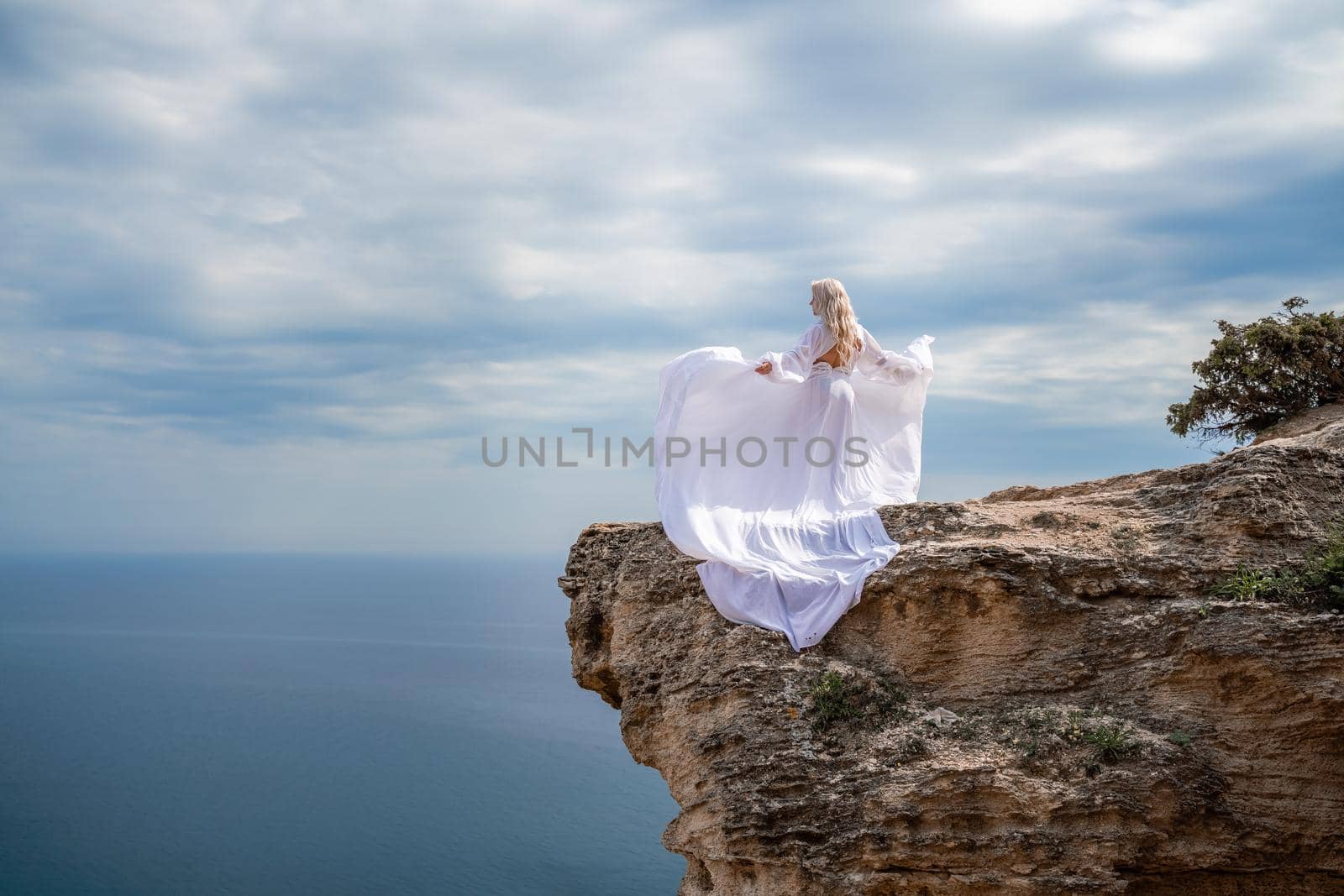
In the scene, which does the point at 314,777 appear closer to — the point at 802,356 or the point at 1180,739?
the point at 802,356

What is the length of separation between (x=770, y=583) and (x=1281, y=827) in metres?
4.31

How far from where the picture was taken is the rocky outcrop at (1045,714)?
24.2 ft

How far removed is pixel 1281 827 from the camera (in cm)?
744

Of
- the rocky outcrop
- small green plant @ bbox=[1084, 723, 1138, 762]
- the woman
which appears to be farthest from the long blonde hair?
small green plant @ bbox=[1084, 723, 1138, 762]

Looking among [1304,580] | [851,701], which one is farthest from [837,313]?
[1304,580]

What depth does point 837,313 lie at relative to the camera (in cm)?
1030

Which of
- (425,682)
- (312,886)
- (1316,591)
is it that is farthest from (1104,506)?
(425,682)

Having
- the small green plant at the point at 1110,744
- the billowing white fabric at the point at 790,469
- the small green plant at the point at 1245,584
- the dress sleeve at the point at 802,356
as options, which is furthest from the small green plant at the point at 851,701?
the dress sleeve at the point at 802,356

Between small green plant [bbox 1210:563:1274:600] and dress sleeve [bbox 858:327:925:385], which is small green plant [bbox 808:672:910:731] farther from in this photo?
dress sleeve [bbox 858:327:925:385]

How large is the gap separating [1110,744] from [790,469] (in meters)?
3.99

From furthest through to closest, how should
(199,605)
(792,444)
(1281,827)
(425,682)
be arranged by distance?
(199,605), (425,682), (792,444), (1281,827)

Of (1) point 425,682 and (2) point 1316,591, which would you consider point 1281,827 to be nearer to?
(2) point 1316,591

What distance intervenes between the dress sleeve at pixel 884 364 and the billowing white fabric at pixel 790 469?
0.04 ft

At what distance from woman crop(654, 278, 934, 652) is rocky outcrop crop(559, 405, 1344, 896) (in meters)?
0.33
